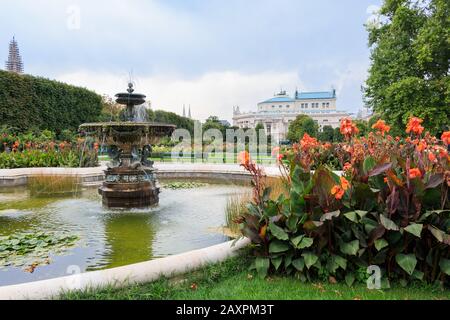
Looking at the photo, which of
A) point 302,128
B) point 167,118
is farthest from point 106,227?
point 302,128

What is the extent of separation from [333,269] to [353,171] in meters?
0.95

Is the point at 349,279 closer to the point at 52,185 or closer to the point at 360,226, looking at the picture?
the point at 360,226

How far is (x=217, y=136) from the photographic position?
3953 cm

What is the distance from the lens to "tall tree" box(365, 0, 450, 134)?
1706cm

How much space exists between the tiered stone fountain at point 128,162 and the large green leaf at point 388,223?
504 cm

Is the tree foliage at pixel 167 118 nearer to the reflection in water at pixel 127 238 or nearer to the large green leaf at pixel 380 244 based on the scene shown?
the reflection in water at pixel 127 238

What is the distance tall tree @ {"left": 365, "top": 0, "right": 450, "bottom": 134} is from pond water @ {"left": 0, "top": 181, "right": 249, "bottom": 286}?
13439 mm

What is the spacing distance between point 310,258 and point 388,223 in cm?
69

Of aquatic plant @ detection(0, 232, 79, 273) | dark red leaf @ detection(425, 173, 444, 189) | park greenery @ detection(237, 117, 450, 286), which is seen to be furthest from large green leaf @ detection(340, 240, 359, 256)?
aquatic plant @ detection(0, 232, 79, 273)

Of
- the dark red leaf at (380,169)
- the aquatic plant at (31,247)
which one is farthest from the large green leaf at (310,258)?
the aquatic plant at (31,247)

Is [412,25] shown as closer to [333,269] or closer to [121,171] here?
[121,171]

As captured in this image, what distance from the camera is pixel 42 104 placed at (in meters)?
22.8

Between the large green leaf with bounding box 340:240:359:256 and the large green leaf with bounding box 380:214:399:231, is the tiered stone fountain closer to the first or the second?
the large green leaf with bounding box 340:240:359:256

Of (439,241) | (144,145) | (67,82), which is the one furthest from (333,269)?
(67,82)
